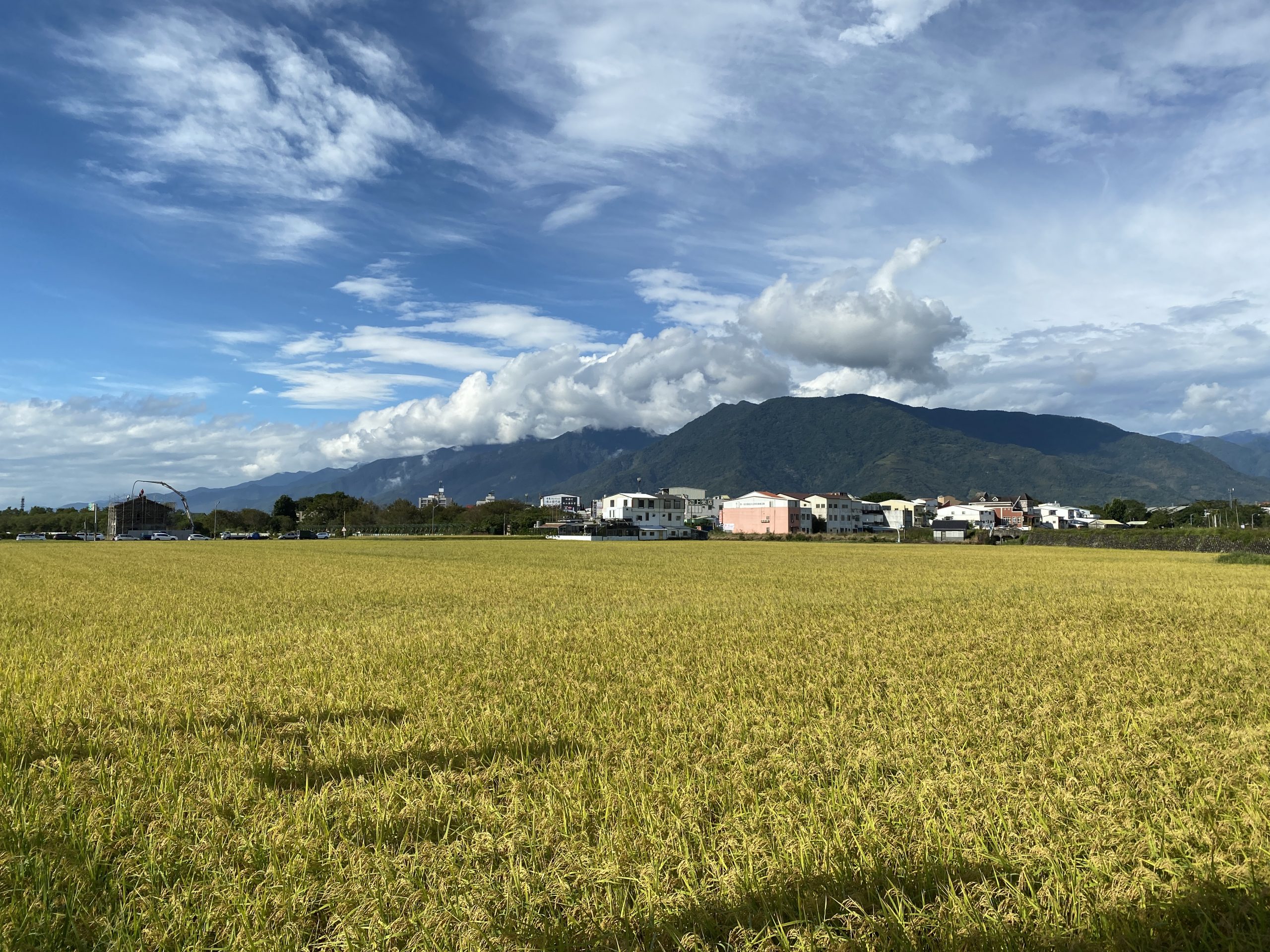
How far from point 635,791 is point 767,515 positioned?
128m

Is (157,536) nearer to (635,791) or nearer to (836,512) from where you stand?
(836,512)

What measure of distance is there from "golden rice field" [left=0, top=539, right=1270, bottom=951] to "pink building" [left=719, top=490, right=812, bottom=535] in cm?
11730

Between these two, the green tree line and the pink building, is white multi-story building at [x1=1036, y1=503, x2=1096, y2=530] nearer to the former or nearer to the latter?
the pink building

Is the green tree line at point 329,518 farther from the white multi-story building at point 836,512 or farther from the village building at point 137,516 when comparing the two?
the white multi-story building at point 836,512

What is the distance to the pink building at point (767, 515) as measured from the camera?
127 m

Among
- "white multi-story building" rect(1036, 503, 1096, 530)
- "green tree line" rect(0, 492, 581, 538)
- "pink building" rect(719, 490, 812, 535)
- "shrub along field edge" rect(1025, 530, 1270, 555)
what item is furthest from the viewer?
"white multi-story building" rect(1036, 503, 1096, 530)

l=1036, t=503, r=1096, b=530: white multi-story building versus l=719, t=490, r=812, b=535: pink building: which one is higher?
l=719, t=490, r=812, b=535: pink building

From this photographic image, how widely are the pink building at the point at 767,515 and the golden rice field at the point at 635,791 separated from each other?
117305 millimetres

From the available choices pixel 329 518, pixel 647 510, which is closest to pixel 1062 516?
pixel 647 510

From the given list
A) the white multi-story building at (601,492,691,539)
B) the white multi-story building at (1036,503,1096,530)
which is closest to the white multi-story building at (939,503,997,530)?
the white multi-story building at (1036,503,1096,530)

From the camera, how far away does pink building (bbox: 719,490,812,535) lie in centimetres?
12738

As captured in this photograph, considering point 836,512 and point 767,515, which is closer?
point 767,515

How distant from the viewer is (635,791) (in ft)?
14.7

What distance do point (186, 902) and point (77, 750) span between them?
10.7ft
